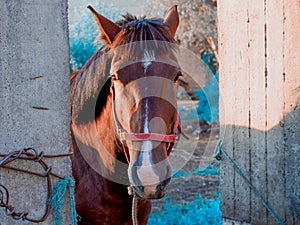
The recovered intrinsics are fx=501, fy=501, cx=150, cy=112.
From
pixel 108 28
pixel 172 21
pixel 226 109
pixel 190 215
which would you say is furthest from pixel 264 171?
pixel 190 215

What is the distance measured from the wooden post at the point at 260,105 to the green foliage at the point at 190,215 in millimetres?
1250

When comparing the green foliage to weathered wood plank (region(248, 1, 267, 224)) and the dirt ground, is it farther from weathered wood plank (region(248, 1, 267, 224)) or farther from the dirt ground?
weathered wood plank (region(248, 1, 267, 224))

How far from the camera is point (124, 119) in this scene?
2.42 metres

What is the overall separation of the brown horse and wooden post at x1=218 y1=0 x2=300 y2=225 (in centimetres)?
65

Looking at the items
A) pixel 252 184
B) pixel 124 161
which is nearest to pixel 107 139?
pixel 124 161

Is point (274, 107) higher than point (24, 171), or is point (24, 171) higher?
point (274, 107)

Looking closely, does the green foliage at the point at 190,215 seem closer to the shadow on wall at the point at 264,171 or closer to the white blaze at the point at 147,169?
the shadow on wall at the point at 264,171

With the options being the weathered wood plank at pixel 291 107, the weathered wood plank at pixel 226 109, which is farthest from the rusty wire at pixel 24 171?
the weathered wood plank at pixel 226 109

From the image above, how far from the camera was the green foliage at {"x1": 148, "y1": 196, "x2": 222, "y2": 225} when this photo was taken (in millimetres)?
4672

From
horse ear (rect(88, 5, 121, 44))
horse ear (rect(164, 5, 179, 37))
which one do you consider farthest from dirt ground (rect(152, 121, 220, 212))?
horse ear (rect(88, 5, 121, 44))

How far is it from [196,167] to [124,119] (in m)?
5.50

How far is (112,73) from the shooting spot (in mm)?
2496

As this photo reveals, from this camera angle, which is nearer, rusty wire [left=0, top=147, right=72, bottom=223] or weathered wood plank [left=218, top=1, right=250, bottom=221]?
rusty wire [left=0, top=147, right=72, bottom=223]

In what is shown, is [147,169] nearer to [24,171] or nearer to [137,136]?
[137,136]
